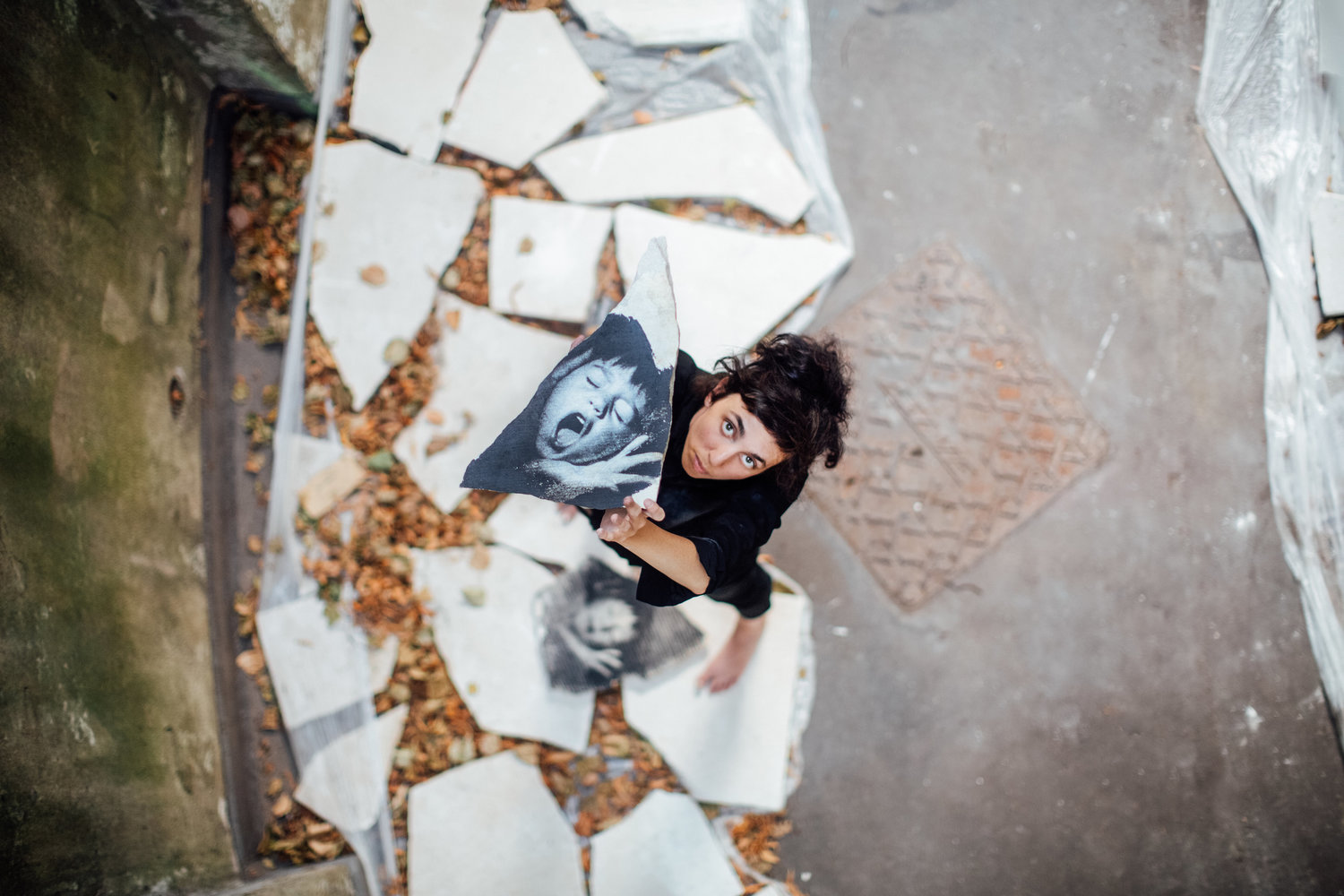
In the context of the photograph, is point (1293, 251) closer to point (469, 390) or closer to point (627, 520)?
point (627, 520)

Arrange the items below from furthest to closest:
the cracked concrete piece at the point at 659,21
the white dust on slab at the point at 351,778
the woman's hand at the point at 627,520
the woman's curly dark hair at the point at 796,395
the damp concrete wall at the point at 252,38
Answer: the cracked concrete piece at the point at 659,21 → the white dust on slab at the point at 351,778 → the damp concrete wall at the point at 252,38 → the woman's curly dark hair at the point at 796,395 → the woman's hand at the point at 627,520

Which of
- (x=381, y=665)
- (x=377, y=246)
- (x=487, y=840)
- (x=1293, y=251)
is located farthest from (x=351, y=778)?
(x=1293, y=251)

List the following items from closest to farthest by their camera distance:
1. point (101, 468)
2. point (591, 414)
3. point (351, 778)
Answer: point (591, 414)
point (101, 468)
point (351, 778)

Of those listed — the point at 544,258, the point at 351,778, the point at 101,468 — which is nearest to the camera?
the point at 101,468

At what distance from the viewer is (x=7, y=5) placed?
1876 mm

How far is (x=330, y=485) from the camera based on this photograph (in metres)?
2.62

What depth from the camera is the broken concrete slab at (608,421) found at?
4.84 ft

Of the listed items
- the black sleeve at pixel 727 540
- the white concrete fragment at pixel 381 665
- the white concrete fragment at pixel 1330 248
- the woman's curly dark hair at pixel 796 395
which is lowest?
the white concrete fragment at pixel 381 665

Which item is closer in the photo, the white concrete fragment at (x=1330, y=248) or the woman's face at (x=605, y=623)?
the woman's face at (x=605, y=623)

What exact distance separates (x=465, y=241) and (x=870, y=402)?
64.9 inches

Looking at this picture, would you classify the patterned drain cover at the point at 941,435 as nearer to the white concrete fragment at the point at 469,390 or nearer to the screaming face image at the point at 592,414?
the white concrete fragment at the point at 469,390

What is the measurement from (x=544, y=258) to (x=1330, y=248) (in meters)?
3.01

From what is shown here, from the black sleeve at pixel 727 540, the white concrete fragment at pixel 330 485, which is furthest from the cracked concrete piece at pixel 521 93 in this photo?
the black sleeve at pixel 727 540

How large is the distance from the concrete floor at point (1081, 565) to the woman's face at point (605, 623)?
0.67 meters
